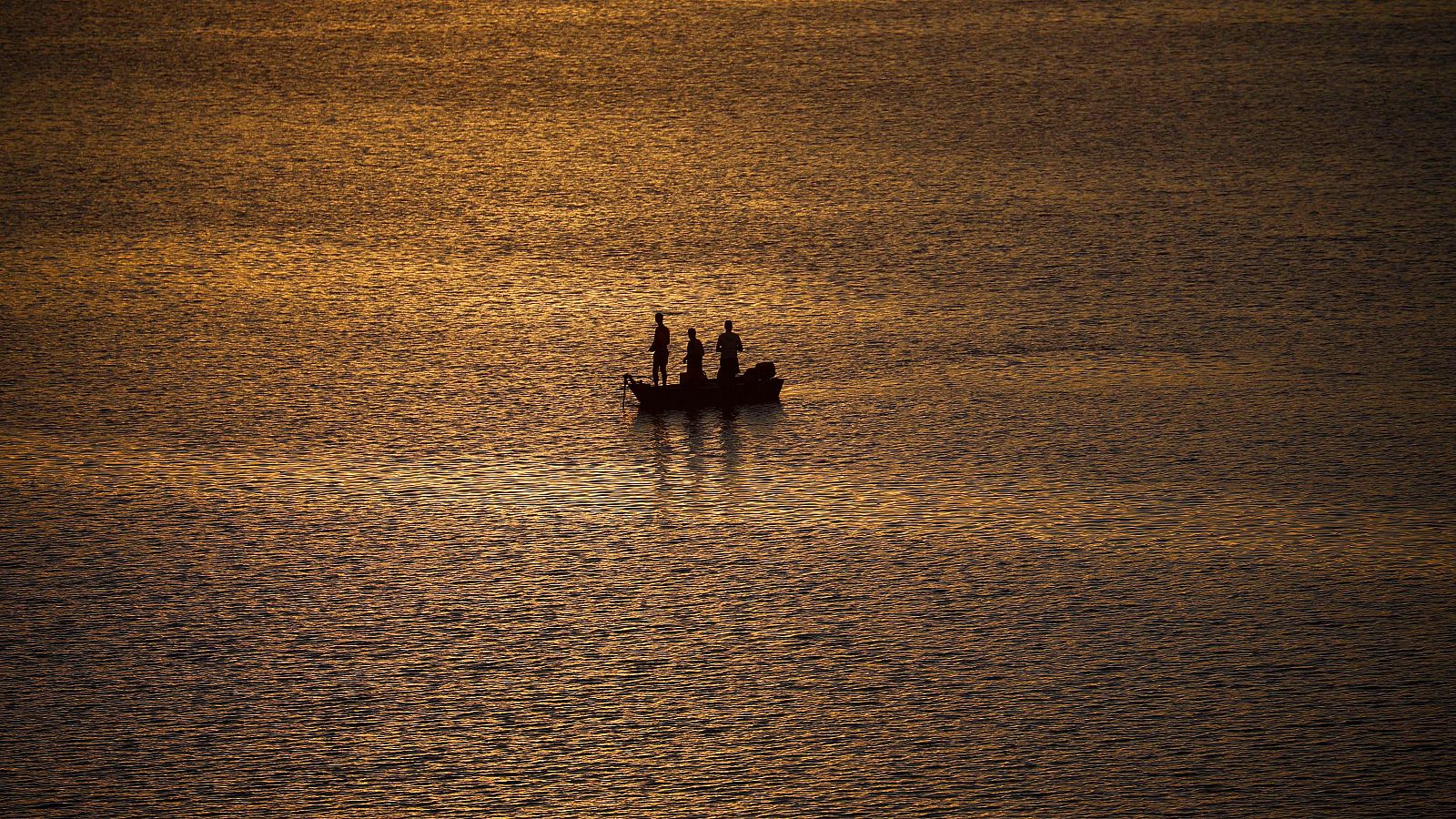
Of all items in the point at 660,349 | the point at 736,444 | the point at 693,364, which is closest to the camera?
the point at 736,444

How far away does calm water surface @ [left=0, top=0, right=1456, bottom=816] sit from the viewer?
19.3 meters

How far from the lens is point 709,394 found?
32.9m

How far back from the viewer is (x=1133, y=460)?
29125 millimetres

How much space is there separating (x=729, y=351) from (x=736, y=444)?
2805mm

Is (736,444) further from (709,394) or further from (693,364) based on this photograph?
(693,364)

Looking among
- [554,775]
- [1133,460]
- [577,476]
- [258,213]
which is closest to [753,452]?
[577,476]

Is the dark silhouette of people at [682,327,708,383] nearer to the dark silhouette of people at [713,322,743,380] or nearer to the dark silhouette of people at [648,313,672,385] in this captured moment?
the dark silhouette of people at [713,322,743,380]

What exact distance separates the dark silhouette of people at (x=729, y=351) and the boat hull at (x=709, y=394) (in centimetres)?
29

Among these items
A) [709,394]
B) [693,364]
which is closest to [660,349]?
[693,364]

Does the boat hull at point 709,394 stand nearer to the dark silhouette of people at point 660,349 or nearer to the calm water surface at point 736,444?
the calm water surface at point 736,444

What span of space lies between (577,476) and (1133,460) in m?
8.98

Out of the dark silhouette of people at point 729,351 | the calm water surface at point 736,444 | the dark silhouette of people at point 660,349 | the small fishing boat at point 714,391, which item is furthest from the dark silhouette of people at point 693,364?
the calm water surface at point 736,444

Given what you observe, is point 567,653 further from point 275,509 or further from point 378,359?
point 378,359

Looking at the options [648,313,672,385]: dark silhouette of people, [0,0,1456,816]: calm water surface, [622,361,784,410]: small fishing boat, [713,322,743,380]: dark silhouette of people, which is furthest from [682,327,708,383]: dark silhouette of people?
[0,0,1456,816]: calm water surface
